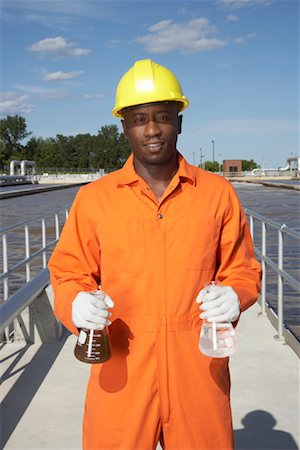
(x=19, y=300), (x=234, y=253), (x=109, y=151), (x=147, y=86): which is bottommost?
(x=19, y=300)

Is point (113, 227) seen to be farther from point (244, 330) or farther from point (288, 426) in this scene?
point (244, 330)

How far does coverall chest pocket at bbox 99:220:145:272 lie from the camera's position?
6.97 feet

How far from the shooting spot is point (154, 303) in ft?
6.92

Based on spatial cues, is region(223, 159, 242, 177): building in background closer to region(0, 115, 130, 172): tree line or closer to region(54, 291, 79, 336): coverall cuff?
region(0, 115, 130, 172): tree line

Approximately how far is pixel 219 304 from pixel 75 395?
2.63 metres

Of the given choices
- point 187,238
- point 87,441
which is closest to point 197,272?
point 187,238

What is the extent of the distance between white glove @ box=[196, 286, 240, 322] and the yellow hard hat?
682 mm

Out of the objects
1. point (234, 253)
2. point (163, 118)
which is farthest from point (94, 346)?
point (163, 118)

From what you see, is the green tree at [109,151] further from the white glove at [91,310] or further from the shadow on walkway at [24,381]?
the white glove at [91,310]

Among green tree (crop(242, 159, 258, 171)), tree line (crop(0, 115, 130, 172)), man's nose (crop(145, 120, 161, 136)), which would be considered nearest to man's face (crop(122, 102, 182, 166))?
man's nose (crop(145, 120, 161, 136))

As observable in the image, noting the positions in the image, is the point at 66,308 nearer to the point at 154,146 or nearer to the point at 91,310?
the point at 91,310

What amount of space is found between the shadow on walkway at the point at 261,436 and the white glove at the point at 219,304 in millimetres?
1825

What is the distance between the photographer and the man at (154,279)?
2102mm

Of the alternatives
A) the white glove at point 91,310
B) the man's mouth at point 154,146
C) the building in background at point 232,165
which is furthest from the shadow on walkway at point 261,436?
the building in background at point 232,165
